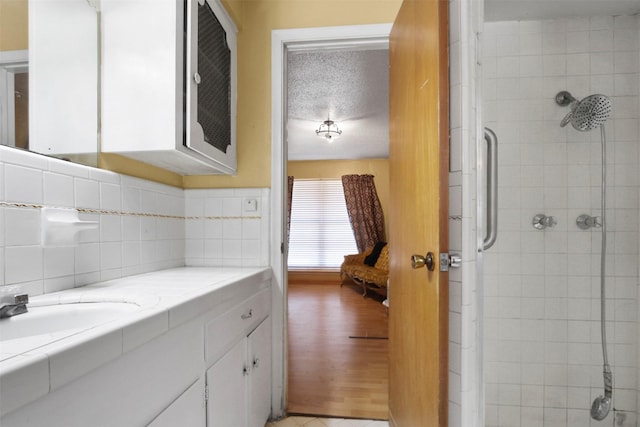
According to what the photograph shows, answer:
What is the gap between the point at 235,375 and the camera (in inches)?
47.6

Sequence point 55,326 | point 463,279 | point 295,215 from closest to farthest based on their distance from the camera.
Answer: point 55,326 → point 463,279 → point 295,215

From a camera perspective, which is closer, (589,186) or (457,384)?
(457,384)

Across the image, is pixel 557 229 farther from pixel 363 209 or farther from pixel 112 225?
pixel 363 209

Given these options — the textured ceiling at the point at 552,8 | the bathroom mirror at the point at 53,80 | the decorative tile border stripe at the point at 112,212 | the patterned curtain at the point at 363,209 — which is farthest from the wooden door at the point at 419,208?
the patterned curtain at the point at 363,209

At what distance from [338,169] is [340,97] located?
296cm

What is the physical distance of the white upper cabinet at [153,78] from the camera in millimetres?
1203

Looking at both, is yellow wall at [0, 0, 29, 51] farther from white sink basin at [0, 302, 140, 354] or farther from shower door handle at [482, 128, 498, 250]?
shower door handle at [482, 128, 498, 250]

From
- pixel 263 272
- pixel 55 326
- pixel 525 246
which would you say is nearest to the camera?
pixel 55 326

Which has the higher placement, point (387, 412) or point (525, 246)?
point (525, 246)

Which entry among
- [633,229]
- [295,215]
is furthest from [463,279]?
[295,215]

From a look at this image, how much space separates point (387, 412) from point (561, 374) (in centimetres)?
97

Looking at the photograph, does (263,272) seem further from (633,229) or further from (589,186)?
(633,229)

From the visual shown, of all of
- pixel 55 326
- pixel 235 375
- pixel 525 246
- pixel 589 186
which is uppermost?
pixel 589 186

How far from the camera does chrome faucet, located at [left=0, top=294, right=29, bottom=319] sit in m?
0.76
